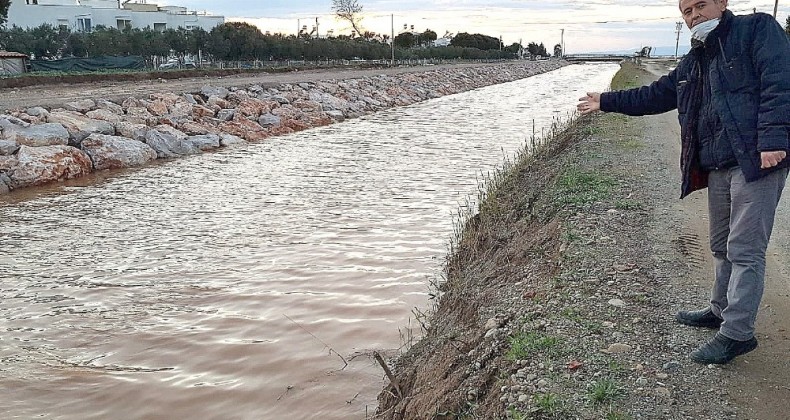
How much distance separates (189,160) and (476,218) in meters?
9.47

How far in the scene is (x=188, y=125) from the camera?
18359 mm

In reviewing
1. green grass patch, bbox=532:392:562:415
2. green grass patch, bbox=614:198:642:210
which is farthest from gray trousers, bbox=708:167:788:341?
green grass patch, bbox=614:198:642:210

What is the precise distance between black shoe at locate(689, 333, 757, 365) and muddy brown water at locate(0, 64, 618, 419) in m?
2.12

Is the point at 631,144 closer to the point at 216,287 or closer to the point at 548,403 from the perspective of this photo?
the point at 216,287

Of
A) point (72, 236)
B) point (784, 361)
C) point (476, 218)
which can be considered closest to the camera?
point (784, 361)

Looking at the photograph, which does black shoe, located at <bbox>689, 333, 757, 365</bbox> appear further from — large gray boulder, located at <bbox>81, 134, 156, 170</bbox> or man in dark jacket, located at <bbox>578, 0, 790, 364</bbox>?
large gray boulder, located at <bbox>81, 134, 156, 170</bbox>

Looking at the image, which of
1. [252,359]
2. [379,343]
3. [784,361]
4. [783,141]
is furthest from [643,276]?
[252,359]

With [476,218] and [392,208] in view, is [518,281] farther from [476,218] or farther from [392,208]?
[392,208]

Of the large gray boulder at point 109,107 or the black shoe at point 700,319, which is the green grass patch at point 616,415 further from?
the large gray boulder at point 109,107

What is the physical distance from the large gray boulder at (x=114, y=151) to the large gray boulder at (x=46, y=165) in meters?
0.32

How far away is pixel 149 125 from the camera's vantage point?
17438mm

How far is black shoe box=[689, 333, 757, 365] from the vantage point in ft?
11.2

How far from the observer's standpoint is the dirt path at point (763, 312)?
3.15m

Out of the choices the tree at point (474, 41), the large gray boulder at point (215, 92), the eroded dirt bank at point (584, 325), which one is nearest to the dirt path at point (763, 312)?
the eroded dirt bank at point (584, 325)
